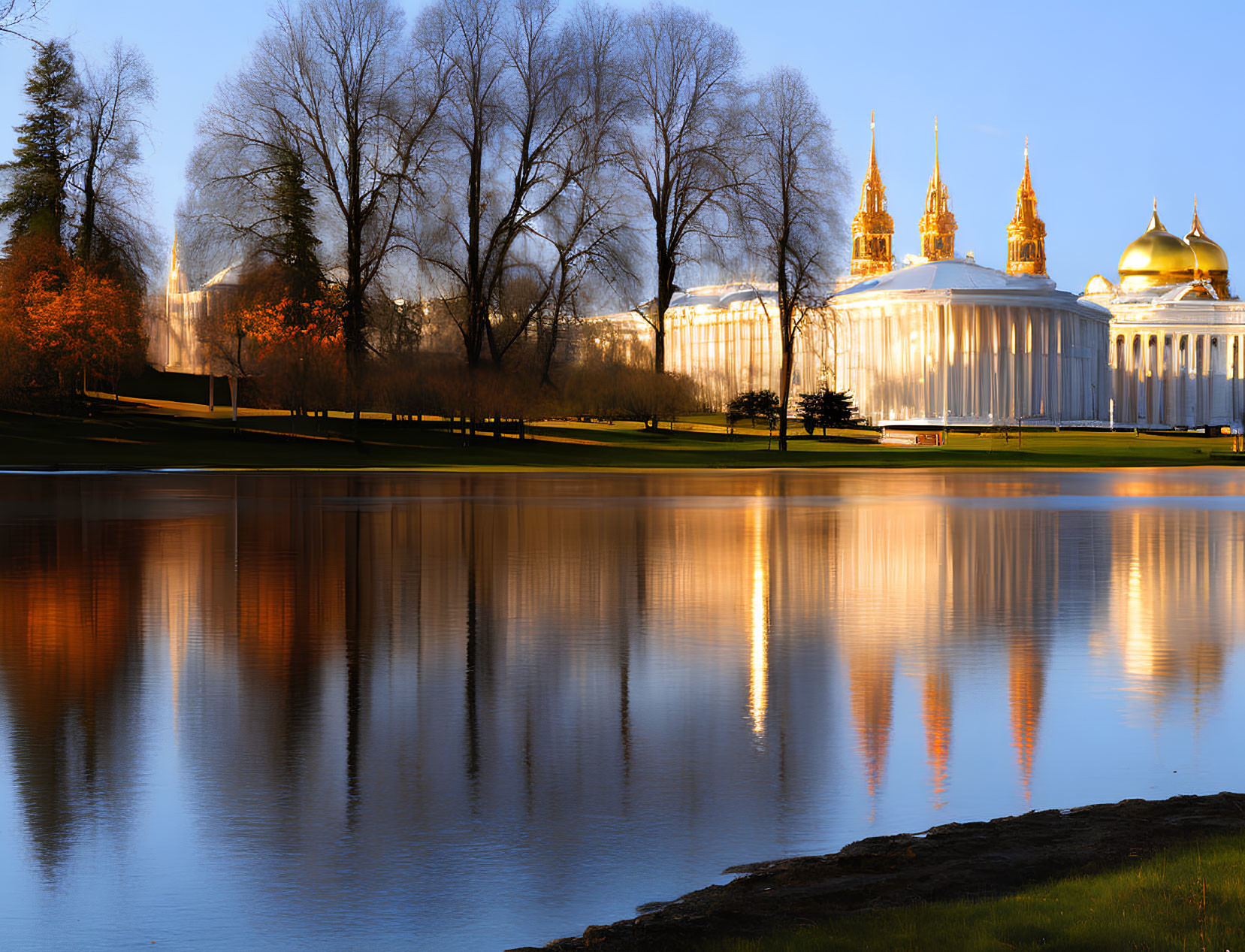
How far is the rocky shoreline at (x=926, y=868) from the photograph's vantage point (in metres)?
5.55

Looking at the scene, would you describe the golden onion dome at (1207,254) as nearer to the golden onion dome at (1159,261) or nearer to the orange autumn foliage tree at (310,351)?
the golden onion dome at (1159,261)

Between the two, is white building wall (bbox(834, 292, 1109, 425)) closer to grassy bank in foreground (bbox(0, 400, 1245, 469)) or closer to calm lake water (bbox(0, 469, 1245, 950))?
grassy bank in foreground (bbox(0, 400, 1245, 469))

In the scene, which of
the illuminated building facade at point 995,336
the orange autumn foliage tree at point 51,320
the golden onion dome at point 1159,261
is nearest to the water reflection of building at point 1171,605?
the orange autumn foliage tree at point 51,320

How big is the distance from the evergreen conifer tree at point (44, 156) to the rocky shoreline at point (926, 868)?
64.0 metres

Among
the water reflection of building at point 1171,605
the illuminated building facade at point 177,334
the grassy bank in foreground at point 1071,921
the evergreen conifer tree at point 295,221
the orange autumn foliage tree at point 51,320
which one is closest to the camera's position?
the grassy bank in foreground at point 1071,921

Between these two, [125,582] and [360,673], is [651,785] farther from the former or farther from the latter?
[125,582]

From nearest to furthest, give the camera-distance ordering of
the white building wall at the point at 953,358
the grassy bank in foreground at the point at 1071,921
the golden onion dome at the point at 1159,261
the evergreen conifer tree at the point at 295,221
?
the grassy bank in foreground at the point at 1071,921
the evergreen conifer tree at the point at 295,221
the white building wall at the point at 953,358
the golden onion dome at the point at 1159,261

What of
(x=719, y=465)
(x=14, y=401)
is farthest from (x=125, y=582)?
(x=14, y=401)

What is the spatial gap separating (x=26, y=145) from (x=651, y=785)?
67.0 meters

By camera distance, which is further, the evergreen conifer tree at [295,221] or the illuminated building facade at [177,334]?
the illuminated building facade at [177,334]

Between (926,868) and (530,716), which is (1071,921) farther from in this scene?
(530,716)

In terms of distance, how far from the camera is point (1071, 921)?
5.30m

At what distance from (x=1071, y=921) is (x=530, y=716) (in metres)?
5.15

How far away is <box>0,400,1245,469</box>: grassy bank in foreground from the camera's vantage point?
53.5 meters
